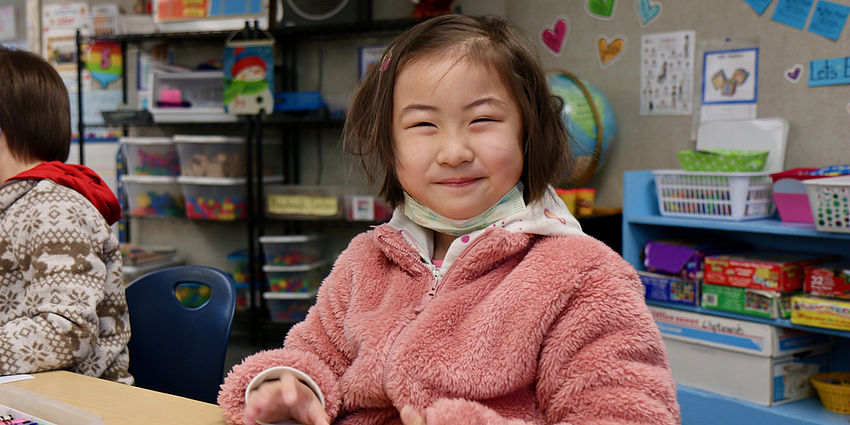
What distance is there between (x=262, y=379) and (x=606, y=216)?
6.16 feet

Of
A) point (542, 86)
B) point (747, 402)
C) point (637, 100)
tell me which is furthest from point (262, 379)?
point (637, 100)

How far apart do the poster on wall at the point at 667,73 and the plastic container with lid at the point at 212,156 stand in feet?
6.19

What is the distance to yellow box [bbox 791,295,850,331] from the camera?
6.10ft

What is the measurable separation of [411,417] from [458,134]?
0.31 m

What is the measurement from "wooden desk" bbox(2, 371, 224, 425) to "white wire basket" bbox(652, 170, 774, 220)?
5.52 ft

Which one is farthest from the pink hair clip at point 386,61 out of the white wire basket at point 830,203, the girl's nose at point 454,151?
the white wire basket at point 830,203

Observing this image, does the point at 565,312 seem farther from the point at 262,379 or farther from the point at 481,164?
the point at 262,379

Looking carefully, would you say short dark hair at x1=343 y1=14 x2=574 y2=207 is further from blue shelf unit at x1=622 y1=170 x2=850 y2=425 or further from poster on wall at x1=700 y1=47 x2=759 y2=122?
poster on wall at x1=700 y1=47 x2=759 y2=122

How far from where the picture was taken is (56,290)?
1.16 meters

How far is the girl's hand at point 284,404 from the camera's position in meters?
0.73

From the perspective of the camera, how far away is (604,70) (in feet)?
9.16

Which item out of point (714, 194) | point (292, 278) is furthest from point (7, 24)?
point (714, 194)

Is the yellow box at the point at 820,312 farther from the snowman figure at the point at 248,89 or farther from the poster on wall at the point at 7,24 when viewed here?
the poster on wall at the point at 7,24

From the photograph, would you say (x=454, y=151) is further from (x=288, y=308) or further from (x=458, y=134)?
(x=288, y=308)
